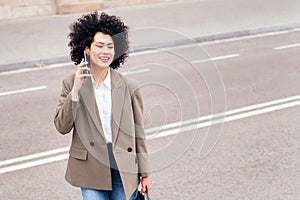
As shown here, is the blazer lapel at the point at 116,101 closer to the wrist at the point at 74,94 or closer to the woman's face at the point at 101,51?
the woman's face at the point at 101,51

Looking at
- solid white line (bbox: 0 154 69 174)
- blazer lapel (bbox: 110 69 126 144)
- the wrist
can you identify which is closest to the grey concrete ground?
solid white line (bbox: 0 154 69 174)

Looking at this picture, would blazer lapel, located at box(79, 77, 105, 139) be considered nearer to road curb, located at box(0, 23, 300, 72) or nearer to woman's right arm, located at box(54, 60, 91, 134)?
woman's right arm, located at box(54, 60, 91, 134)

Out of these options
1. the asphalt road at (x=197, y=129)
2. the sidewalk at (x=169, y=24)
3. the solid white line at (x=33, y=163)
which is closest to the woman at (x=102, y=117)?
the asphalt road at (x=197, y=129)

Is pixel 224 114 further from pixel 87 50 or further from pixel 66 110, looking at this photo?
pixel 66 110

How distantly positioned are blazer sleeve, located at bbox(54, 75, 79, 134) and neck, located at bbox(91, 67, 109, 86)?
5.6 inches

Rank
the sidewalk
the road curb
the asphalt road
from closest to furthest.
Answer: the asphalt road → the road curb → the sidewalk

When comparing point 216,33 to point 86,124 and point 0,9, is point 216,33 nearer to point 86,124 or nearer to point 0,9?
point 0,9

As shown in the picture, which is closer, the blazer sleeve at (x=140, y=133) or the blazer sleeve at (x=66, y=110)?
the blazer sleeve at (x=66, y=110)

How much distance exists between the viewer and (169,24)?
14.8 m

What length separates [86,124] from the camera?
3535 millimetres

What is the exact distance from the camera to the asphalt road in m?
5.91

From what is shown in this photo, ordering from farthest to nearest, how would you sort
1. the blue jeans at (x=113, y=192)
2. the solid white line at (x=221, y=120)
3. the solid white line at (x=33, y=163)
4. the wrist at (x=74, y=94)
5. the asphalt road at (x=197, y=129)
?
the solid white line at (x=221, y=120) → the solid white line at (x=33, y=163) → the asphalt road at (x=197, y=129) → the blue jeans at (x=113, y=192) → the wrist at (x=74, y=94)

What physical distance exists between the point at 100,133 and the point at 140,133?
304 mm

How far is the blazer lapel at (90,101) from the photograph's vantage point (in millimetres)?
3494
